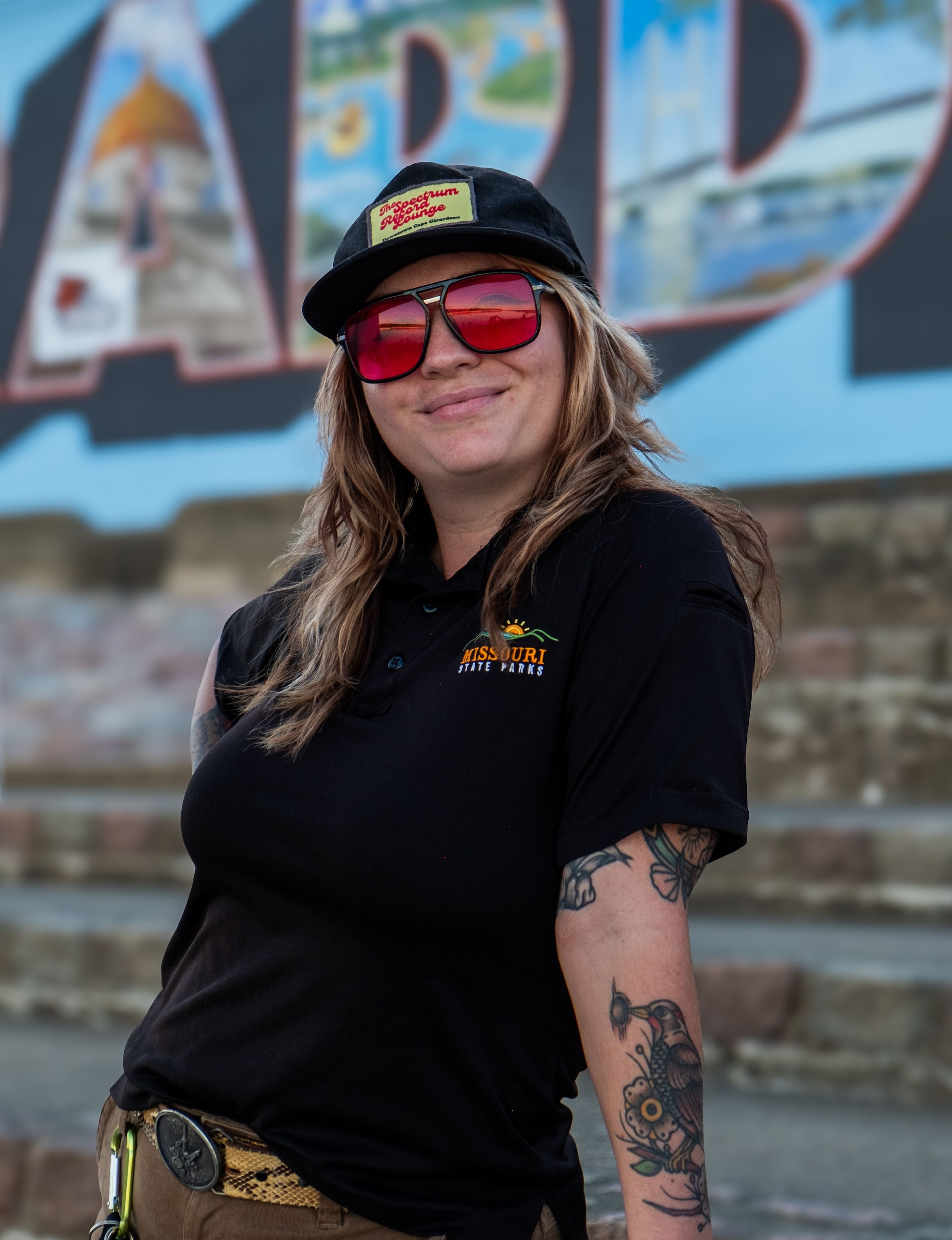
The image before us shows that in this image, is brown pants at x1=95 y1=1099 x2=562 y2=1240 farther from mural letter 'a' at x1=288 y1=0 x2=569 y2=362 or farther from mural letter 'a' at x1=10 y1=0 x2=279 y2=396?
mural letter 'a' at x1=10 y1=0 x2=279 y2=396

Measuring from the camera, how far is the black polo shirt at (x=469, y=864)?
112 centimetres

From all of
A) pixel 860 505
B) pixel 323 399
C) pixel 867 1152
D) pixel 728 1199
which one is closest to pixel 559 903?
pixel 323 399

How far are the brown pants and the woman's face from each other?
0.70 meters

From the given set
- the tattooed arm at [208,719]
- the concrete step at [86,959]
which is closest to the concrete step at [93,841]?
the concrete step at [86,959]

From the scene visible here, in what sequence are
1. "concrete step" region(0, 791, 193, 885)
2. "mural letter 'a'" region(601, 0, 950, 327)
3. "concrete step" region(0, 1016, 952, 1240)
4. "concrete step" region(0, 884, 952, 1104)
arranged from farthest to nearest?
1. "mural letter 'a'" region(601, 0, 950, 327)
2. "concrete step" region(0, 791, 193, 885)
3. "concrete step" region(0, 884, 952, 1104)
4. "concrete step" region(0, 1016, 952, 1240)

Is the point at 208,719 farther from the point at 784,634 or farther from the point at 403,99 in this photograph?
the point at 403,99

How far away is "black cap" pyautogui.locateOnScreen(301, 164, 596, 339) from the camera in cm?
131

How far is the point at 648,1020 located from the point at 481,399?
0.61 m

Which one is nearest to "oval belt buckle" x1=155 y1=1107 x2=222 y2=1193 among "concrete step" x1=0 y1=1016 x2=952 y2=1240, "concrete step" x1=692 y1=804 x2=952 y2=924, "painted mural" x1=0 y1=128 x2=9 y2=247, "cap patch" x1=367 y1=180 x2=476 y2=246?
"concrete step" x1=0 y1=1016 x2=952 y2=1240

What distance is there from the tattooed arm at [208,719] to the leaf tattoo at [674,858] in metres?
0.68

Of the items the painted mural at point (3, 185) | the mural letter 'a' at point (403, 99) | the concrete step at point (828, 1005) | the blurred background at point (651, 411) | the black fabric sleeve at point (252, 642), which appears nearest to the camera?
the black fabric sleeve at point (252, 642)

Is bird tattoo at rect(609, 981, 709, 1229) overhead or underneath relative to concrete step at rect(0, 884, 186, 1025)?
overhead

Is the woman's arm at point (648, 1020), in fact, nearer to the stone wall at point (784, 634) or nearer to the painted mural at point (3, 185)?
the stone wall at point (784, 634)

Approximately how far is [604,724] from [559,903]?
15 cm
